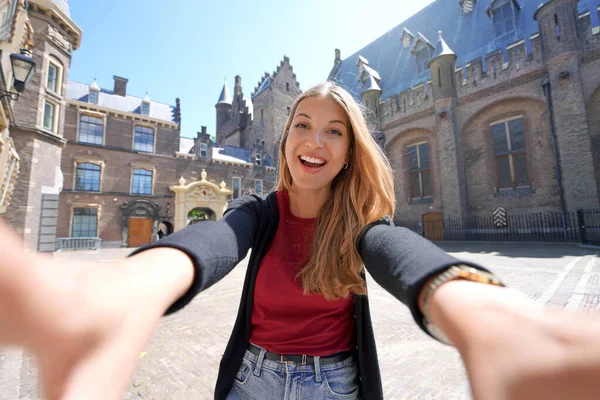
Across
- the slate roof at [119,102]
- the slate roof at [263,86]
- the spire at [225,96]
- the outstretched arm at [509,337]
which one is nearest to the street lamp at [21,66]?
the outstretched arm at [509,337]

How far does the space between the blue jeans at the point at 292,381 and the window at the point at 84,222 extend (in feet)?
69.2

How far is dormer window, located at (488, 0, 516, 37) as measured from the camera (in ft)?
49.5

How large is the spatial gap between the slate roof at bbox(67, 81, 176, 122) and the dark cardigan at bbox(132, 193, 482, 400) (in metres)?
23.6

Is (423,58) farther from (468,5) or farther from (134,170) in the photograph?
(134,170)

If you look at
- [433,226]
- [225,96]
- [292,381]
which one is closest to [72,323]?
[292,381]

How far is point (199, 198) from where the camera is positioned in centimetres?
2125

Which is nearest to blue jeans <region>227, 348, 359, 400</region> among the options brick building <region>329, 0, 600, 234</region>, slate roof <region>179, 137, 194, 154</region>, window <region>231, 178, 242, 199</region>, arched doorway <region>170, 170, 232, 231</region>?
brick building <region>329, 0, 600, 234</region>

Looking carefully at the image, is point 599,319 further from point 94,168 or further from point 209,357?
point 94,168

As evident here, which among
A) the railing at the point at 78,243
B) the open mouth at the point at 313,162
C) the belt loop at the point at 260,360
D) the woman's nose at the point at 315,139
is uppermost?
the woman's nose at the point at 315,139

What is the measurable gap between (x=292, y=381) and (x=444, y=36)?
23.4 m

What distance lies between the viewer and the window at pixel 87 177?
1778 cm

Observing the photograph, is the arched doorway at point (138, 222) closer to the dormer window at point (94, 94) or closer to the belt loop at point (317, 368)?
the dormer window at point (94, 94)

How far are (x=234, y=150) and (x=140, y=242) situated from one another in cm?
1130

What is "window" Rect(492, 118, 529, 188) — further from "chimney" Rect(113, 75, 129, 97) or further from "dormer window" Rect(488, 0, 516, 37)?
"chimney" Rect(113, 75, 129, 97)
